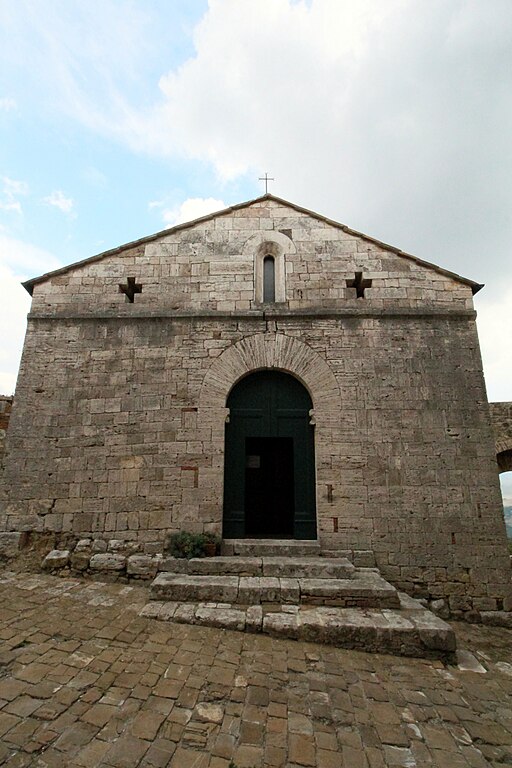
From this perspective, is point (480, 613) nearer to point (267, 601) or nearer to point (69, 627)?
point (267, 601)

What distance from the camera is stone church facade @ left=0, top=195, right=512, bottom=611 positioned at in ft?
21.0

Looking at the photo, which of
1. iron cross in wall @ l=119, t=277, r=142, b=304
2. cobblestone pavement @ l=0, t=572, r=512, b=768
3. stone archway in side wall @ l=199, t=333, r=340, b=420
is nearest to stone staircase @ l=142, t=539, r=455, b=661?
cobblestone pavement @ l=0, t=572, r=512, b=768

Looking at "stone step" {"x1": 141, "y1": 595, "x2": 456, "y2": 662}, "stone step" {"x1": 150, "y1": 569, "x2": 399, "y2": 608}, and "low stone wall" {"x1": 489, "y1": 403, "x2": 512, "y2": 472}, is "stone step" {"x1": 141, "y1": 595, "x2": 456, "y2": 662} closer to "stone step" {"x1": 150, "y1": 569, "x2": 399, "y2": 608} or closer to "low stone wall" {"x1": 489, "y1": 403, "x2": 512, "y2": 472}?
"stone step" {"x1": 150, "y1": 569, "x2": 399, "y2": 608}

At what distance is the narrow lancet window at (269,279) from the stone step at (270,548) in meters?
4.59

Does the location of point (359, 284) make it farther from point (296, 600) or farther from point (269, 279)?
point (296, 600)

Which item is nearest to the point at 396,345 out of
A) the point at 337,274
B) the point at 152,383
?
the point at 337,274

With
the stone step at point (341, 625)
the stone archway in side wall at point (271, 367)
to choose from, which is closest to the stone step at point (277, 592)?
the stone step at point (341, 625)

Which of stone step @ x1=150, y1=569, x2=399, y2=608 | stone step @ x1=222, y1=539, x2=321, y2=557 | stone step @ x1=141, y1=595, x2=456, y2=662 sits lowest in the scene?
stone step @ x1=141, y1=595, x2=456, y2=662

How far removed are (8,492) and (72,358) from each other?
8.46 feet

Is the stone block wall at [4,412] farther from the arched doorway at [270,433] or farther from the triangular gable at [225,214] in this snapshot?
the arched doorway at [270,433]

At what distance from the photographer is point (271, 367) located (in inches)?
278

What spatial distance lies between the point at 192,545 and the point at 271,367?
3327 millimetres

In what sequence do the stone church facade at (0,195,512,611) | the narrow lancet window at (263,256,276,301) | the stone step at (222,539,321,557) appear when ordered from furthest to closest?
the narrow lancet window at (263,256,276,301) → the stone church facade at (0,195,512,611) → the stone step at (222,539,321,557)

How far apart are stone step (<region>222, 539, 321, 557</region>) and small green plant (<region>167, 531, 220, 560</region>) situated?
0.78 ft
